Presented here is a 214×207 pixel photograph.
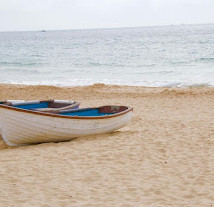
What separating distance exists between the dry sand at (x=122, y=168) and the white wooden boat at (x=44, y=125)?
187 millimetres

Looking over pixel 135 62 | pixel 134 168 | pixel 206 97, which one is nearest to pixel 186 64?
pixel 135 62

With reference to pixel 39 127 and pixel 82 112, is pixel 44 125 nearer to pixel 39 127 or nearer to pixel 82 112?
pixel 39 127

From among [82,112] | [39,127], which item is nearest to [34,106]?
[82,112]

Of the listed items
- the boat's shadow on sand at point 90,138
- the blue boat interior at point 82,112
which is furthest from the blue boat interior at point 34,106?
the blue boat interior at point 82,112

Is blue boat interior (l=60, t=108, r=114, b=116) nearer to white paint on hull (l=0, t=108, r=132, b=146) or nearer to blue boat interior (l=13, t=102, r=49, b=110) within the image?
white paint on hull (l=0, t=108, r=132, b=146)

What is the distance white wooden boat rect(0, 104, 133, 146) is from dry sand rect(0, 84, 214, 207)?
187 millimetres

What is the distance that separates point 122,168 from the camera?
6.44 m

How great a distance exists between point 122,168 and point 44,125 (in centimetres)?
224

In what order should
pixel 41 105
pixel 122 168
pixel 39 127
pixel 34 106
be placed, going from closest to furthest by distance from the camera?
pixel 122 168, pixel 39 127, pixel 34 106, pixel 41 105

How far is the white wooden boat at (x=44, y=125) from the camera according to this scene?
7.64 m

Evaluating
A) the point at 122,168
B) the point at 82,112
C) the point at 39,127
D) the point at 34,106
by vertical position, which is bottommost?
the point at 122,168

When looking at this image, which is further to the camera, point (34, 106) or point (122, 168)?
point (34, 106)

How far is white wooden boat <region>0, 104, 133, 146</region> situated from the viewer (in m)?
7.64

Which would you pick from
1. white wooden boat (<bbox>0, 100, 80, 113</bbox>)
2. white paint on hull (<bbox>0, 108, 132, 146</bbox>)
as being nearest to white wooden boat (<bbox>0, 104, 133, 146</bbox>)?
white paint on hull (<bbox>0, 108, 132, 146</bbox>)
